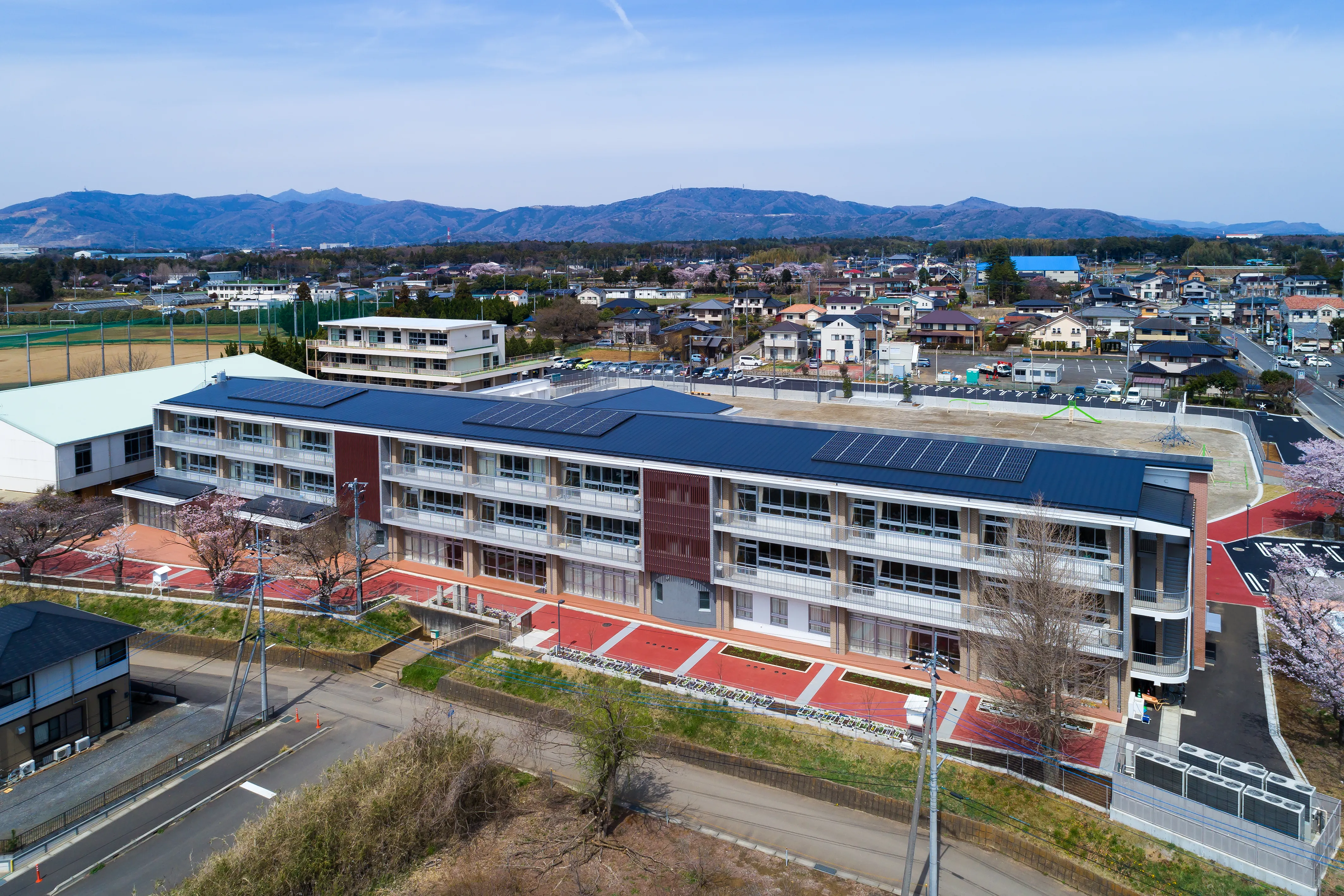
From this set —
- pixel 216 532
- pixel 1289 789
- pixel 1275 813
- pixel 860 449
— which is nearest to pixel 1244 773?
pixel 1289 789

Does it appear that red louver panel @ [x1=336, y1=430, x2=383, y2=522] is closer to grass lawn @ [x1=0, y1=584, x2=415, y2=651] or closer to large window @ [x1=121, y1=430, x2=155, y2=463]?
grass lawn @ [x1=0, y1=584, x2=415, y2=651]

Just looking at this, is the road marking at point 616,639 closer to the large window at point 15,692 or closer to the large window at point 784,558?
the large window at point 784,558

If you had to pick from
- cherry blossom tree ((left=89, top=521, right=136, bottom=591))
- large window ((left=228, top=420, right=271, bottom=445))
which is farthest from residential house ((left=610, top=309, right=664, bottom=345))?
cherry blossom tree ((left=89, top=521, right=136, bottom=591))

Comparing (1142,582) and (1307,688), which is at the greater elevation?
(1142,582)

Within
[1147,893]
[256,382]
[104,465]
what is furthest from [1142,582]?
[104,465]

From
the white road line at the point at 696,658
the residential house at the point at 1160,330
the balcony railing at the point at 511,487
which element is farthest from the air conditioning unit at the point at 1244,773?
the residential house at the point at 1160,330

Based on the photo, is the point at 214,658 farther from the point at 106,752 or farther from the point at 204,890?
the point at 204,890
